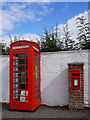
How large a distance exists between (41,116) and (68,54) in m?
2.47

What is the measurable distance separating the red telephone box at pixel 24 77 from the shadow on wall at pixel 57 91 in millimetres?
401

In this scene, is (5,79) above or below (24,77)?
below

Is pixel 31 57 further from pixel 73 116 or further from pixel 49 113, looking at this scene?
pixel 73 116

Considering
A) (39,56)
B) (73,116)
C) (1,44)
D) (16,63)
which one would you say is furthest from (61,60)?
(1,44)

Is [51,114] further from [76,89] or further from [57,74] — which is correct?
[57,74]

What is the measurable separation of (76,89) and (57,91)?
90cm

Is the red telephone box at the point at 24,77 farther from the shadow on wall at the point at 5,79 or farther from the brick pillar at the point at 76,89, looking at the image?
the brick pillar at the point at 76,89

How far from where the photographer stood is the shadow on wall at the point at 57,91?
5.02 metres

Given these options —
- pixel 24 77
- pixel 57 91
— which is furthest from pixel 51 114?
pixel 24 77

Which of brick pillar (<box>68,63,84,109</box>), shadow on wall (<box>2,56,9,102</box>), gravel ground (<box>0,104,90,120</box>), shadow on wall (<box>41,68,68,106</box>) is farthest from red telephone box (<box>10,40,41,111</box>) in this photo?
brick pillar (<box>68,63,84,109</box>)

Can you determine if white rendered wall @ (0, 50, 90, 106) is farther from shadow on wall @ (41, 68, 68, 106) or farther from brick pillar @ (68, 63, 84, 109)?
brick pillar @ (68, 63, 84, 109)

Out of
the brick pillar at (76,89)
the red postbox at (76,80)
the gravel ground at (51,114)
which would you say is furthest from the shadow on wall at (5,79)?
the red postbox at (76,80)

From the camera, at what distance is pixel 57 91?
5.12 m

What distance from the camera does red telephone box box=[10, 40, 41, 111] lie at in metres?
4.41
